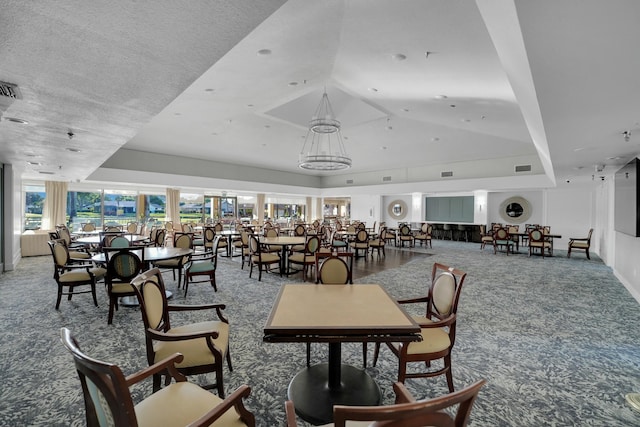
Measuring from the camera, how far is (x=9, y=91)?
2.50m

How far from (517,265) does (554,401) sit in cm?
712

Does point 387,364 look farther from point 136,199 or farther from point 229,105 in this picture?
point 136,199

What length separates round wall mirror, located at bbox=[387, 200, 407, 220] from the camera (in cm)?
1719

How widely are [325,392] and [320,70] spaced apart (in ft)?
15.8

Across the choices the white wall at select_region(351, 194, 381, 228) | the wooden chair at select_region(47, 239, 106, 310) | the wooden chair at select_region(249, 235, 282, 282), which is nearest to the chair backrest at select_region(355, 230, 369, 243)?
the wooden chair at select_region(249, 235, 282, 282)

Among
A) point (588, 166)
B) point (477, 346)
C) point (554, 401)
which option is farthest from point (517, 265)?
point (554, 401)

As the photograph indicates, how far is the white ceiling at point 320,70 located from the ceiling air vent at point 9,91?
0.07m

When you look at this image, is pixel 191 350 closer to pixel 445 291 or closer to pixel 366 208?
pixel 445 291

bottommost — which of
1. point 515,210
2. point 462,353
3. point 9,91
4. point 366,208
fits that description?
point 462,353

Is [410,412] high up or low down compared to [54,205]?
down

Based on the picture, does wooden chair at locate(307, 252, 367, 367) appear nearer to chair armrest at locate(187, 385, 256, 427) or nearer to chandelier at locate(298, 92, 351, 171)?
chair armrest at locate(187, 385, 256, 427)

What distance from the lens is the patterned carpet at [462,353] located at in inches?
87.5

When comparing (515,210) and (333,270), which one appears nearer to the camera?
(333,270)

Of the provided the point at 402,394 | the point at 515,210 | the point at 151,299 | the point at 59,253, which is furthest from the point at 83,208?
the point at 515,210
